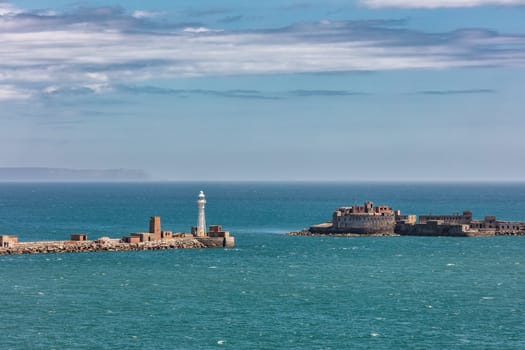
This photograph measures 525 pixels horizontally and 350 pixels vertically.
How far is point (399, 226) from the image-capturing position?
566 feet

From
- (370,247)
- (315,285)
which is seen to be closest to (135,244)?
(370,247)

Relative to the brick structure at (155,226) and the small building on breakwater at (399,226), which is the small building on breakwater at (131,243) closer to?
the brick structure at (155,226)

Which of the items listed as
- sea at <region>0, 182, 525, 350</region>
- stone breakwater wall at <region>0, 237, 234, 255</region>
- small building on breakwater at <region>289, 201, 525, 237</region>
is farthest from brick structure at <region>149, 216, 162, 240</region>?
small building on breakwater at <region>289, 201, 525, 237</region>

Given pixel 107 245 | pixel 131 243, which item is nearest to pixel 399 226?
pixel 131 243

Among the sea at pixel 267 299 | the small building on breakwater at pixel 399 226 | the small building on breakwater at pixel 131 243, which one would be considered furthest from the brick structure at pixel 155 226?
the small building on breakwater at pixel 399 226

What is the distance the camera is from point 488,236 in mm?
170250

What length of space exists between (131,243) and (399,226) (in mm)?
51183

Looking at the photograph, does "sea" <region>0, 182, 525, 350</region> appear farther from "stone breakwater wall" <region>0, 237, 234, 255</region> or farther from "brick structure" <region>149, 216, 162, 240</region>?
"brick structure" <region>149, 216, 162, 240</region>

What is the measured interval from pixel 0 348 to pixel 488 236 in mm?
113875

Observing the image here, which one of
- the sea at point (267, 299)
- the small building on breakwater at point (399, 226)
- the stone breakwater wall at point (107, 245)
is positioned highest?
the small building on breakwater at point (399, 226)

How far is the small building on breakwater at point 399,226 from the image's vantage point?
171125mm

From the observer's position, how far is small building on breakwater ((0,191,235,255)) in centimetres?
13100

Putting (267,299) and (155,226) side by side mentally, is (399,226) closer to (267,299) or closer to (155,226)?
(155,226)

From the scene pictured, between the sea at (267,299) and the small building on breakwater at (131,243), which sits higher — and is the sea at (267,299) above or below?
below
